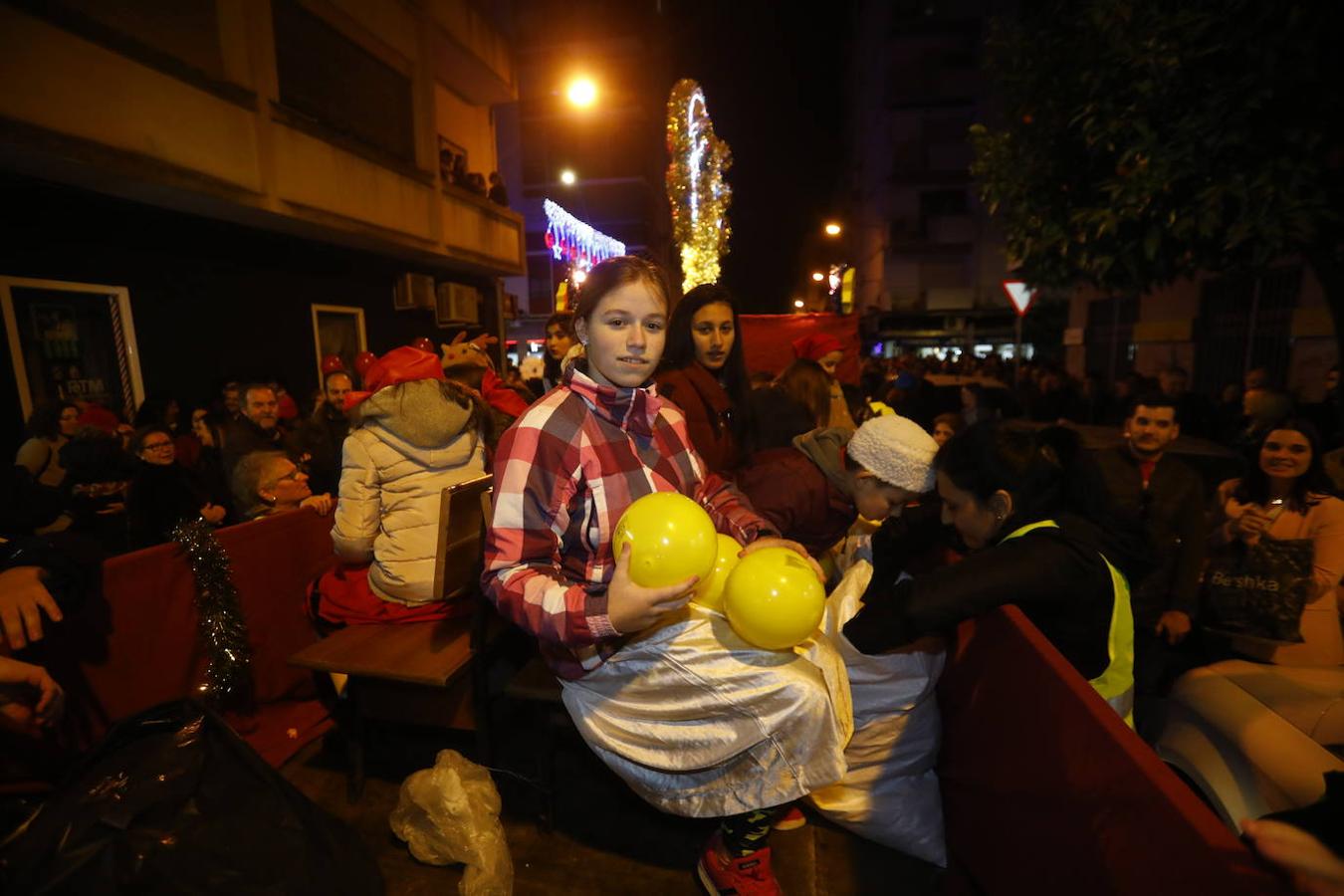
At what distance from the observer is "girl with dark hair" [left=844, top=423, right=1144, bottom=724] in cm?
199

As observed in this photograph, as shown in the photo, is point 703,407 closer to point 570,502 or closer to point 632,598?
point 570,502

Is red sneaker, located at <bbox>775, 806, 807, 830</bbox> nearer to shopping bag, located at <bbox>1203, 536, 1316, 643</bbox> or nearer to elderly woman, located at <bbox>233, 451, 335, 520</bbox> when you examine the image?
shopping bag, located at <bbox>1203, 536, 1316, 643</bbox>

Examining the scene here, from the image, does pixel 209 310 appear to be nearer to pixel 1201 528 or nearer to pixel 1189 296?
pixel 1201 528

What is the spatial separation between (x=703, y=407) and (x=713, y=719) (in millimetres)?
1761

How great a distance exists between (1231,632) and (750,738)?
8.84 feet

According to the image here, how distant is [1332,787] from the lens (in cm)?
112

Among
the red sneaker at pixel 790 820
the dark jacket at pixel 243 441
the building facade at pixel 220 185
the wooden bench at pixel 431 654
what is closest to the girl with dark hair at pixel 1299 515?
the red sneaker at pixel 790 820

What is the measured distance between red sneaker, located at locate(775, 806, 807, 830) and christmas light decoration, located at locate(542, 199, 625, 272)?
15.6m

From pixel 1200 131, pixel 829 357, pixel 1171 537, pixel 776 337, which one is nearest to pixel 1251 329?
pixel 776 337

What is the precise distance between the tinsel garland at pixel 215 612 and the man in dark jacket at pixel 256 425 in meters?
2.77

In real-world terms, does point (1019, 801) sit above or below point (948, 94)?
below

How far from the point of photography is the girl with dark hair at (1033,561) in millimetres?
1994

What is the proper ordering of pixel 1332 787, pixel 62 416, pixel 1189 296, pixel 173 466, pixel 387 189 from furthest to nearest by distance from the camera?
pixel 1189 296
pixel 387 189
pixel 62 416
pixel 173 466
pixel 1332 787

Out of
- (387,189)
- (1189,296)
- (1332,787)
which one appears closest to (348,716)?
(1332,787)
